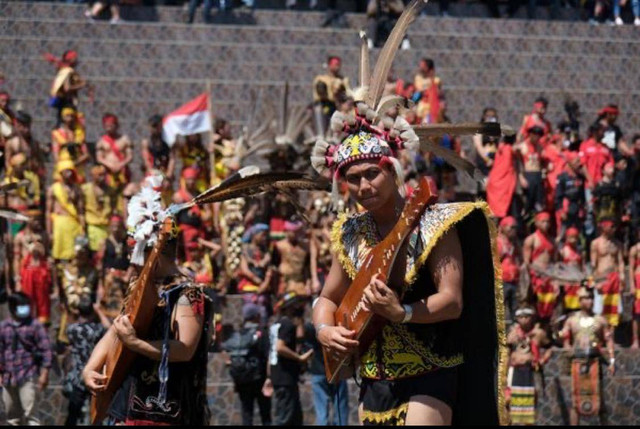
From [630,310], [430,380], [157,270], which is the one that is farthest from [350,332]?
[630,310]

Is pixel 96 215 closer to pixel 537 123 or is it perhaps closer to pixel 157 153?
pixel 157 153

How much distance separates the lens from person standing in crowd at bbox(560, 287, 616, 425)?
15547 millimetres

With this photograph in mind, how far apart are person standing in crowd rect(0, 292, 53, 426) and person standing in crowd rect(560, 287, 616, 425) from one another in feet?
16.0

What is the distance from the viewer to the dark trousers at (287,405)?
47.6 feet

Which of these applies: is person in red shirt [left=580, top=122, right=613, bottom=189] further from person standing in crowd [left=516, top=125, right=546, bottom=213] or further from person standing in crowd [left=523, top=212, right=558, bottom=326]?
person standing in crowd [left=523, top=212, right=558, bottom=326]

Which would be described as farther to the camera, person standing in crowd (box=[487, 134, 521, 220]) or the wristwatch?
person standing in crowd (box=[487, 134, 521, 220])

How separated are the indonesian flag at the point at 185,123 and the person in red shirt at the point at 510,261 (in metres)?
3.92

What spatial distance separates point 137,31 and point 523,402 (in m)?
12.5

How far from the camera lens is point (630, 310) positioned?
1775 centimetres

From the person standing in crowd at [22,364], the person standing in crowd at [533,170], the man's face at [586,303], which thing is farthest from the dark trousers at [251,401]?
Answer: the person standing in crowd at [533,170]

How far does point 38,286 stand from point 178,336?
27.5 ft

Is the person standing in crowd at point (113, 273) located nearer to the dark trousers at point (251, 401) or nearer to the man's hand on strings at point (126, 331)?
the dark trousers at point (251, 401)

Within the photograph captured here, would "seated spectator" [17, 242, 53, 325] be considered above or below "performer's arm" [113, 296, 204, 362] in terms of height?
above

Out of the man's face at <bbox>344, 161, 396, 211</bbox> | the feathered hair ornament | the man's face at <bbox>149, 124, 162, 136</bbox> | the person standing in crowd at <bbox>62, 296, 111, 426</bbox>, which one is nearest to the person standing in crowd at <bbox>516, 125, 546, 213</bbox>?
the man's face at <bbox>149, 124, 162, 136</bbox>
